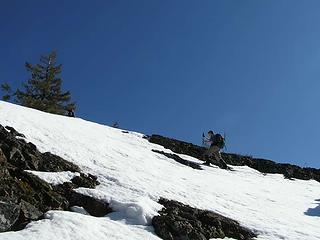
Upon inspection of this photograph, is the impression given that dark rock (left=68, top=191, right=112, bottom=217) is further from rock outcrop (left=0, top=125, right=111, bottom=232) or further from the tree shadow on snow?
the tree shadow on snow

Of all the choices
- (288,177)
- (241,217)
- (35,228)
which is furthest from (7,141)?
(288,177)

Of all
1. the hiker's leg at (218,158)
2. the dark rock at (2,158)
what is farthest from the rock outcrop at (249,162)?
the dark rock at (2,158)

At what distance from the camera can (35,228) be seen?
1065 centimetres

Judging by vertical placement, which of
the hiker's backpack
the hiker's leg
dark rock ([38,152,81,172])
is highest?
the hiker's backpack

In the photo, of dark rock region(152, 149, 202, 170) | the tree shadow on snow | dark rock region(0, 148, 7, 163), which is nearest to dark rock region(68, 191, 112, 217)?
dark rock region(0, 148, 7, 163)

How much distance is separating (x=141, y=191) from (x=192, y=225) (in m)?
2.60

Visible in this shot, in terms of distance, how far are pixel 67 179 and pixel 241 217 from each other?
18.2 ft

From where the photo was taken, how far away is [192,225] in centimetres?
1305

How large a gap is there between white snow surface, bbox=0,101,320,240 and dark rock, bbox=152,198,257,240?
33cm

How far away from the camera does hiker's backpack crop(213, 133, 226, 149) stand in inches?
1108

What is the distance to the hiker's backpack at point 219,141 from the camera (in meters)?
28.1

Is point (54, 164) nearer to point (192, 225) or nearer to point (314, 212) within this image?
point (192, 225)

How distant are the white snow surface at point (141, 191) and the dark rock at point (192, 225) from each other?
1.08 ft

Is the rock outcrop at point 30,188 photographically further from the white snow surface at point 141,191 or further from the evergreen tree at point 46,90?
the evergreen tree at point 46,90
